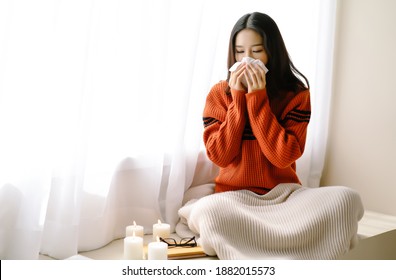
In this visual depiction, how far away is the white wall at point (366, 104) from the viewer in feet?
9.00

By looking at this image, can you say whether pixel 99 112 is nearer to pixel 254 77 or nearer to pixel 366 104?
pixel 254 77

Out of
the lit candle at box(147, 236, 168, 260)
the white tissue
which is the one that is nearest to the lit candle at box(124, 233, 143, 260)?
the lit candle at box(147, 236, 168, 260)

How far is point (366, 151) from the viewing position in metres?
2.83

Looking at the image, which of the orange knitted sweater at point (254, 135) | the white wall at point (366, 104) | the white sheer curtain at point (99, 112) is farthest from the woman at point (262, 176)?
the white wall at point (366, 104)

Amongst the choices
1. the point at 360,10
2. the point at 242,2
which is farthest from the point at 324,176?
the point at 242,2

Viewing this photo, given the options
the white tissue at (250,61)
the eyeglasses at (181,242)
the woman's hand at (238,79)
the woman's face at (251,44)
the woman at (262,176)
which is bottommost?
the eyeglasses at (181,242)

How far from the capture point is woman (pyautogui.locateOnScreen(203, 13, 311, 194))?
2066mm

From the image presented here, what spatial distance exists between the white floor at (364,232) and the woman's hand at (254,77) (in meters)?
0.70

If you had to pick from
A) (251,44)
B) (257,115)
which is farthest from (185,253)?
(251,44)

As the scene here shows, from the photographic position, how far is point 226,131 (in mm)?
2107

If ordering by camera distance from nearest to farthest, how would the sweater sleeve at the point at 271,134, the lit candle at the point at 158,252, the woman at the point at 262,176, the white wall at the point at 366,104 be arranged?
the lit candle at the point at 158,252, the woman at the point at 262,176, the sweater sleeve at the point at 271,134, the white wall at the point at 366,104

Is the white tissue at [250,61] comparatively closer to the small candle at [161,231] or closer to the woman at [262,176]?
the woman at [262,176]

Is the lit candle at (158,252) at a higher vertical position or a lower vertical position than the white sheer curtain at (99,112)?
lower

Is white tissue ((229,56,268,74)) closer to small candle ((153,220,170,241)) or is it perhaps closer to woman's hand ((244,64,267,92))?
woman's hand ((244,64,267,92))
